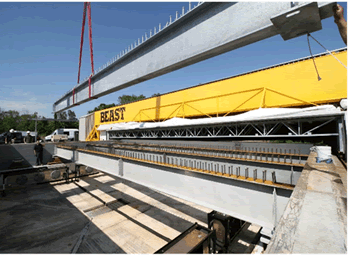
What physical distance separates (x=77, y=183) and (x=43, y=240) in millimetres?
9020

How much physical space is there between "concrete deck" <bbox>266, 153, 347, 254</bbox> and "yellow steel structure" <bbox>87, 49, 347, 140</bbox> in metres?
7.90

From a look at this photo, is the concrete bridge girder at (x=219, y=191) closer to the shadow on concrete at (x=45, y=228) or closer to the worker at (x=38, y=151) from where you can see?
the shadow on concrete at (x=45, y=228)

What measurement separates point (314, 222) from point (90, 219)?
1143cm

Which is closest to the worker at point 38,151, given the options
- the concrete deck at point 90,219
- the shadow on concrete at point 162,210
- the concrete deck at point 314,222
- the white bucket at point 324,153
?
the concrete deck at point 90,219

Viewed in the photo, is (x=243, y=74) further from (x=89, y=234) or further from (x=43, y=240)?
(x=43, y=240)

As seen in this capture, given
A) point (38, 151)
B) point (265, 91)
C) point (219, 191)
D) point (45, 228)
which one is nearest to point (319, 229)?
point (219, 191)

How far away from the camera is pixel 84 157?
38.3ft

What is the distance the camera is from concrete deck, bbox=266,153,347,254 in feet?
5.19

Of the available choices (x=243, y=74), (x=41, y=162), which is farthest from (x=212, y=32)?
(x=41, y=162)

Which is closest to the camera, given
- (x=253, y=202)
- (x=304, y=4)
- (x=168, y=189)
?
(x=304, y=4)

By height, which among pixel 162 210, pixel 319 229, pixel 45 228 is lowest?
pixel 162 210

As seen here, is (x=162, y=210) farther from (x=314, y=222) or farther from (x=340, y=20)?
(x=340, y=20)

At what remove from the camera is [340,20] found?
3.53m

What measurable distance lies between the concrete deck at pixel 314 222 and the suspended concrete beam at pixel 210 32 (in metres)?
3.50
